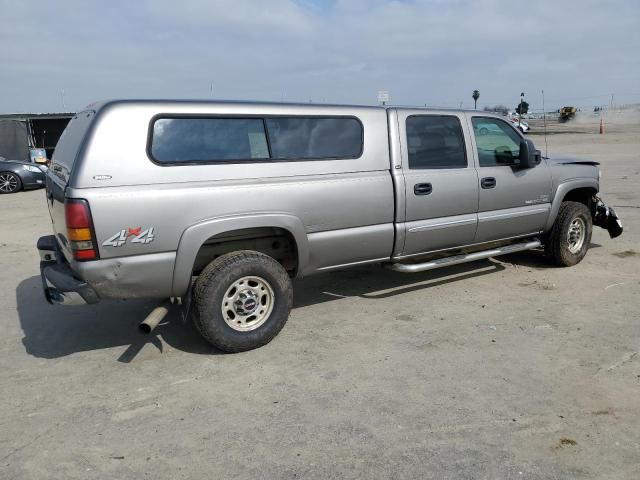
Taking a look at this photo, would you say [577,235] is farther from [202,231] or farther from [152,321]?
[152,321]

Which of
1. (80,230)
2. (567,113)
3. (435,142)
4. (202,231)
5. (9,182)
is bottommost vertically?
(202,231)

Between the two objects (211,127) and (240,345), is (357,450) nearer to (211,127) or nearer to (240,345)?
(240,345)

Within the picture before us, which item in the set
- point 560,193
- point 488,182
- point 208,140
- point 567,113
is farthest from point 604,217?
point 567,113

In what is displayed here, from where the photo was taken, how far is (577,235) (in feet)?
20.8

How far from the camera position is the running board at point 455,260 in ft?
16.3

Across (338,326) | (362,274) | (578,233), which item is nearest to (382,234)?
(338,326)

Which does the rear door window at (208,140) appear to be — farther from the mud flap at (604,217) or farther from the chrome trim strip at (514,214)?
the mud flap at (604,217)

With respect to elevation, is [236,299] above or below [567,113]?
below

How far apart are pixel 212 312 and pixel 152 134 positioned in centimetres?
133

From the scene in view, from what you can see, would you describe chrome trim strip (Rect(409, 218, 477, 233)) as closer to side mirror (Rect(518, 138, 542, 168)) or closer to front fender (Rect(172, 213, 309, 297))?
side mirror (Rect(518, 138, 542, 168))

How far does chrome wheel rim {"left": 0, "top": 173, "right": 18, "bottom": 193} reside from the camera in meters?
14.8

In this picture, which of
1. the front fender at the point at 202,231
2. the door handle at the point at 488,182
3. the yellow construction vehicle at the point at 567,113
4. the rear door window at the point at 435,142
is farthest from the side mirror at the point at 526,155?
the yellow construction vehicle at the point at 567,113

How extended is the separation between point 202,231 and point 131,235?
18.8 inches

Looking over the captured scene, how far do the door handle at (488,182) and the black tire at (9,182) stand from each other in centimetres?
1385
